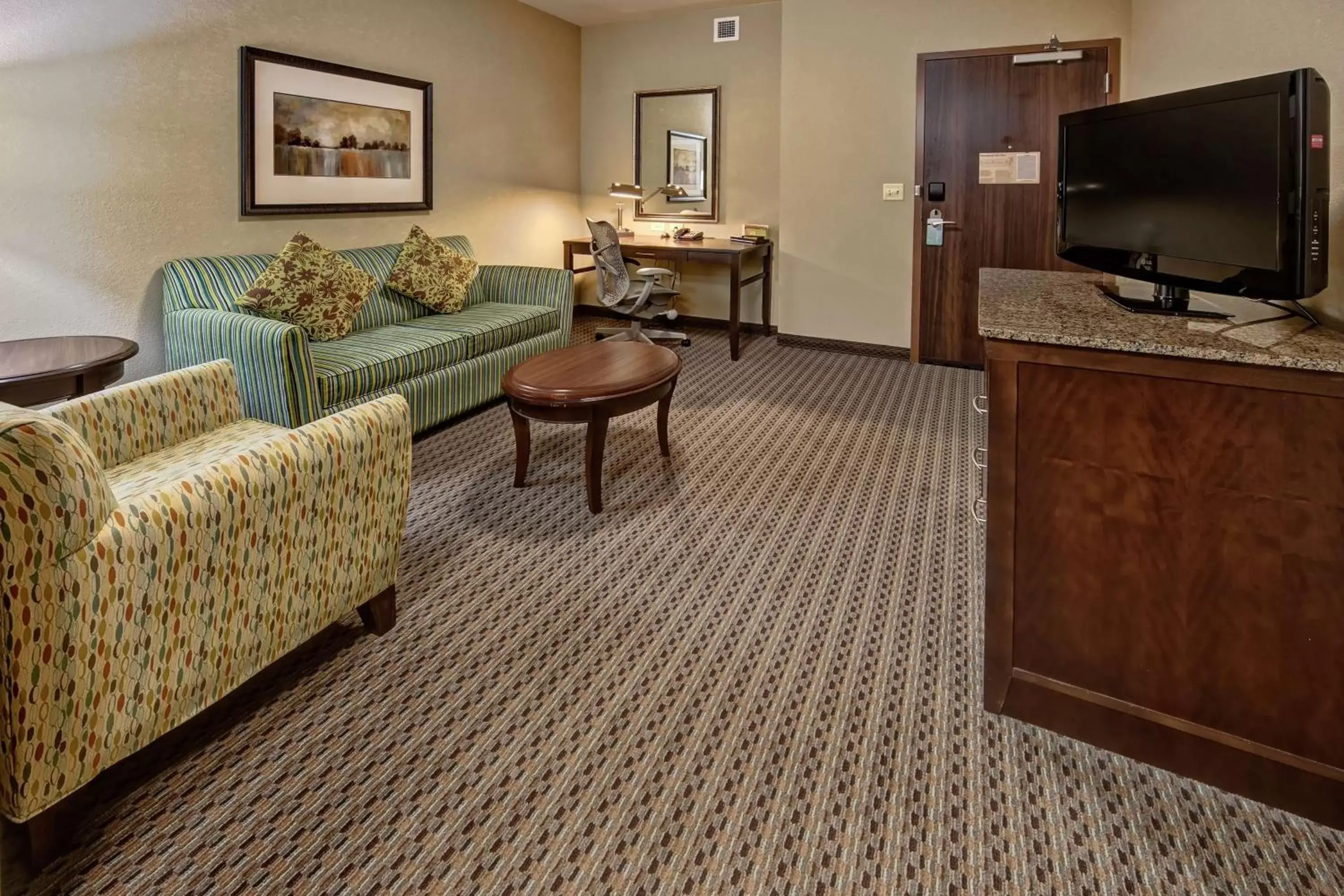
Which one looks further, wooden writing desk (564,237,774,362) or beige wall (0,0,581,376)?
wooden writing desk (564,237,774,362)

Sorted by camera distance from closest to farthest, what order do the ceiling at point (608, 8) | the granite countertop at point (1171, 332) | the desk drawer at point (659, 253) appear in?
the granite countertop at point (1171, 332) → the desk drawer at point (659, 253) → the ceiling at point (608, 8)

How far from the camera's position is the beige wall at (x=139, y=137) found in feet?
9.73

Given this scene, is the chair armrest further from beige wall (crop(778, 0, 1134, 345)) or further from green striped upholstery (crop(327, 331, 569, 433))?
beige wall (crop(778, 0, 1134, 345))

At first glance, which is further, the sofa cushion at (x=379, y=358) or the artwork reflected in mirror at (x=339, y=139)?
the artwork reflected in mirror at (x=339, y=139)

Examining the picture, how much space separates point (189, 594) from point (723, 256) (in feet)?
14.3

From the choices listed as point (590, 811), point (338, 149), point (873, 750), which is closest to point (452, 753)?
point (590, 811)

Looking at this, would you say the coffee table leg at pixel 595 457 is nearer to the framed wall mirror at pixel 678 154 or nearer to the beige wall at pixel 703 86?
the beige wall at pixel 703 86

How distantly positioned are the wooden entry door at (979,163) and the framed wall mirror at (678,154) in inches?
69.0

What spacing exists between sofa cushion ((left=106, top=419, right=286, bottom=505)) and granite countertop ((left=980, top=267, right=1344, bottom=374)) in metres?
1.71

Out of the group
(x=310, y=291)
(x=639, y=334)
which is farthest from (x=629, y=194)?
(x=310, y=291)

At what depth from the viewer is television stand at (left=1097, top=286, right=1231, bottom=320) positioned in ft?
5.45

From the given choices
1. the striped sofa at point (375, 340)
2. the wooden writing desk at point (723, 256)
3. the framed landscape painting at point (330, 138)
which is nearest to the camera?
the striped sofa at point (375, 340)

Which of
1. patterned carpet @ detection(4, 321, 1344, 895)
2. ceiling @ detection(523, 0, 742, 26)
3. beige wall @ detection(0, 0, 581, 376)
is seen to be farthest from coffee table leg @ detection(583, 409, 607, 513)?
ceiling @ detection(523, 0, 742, 26)

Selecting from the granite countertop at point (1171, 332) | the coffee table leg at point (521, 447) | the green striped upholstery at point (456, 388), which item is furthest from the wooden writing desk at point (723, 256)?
the granite countertop at point (1171, 332)
